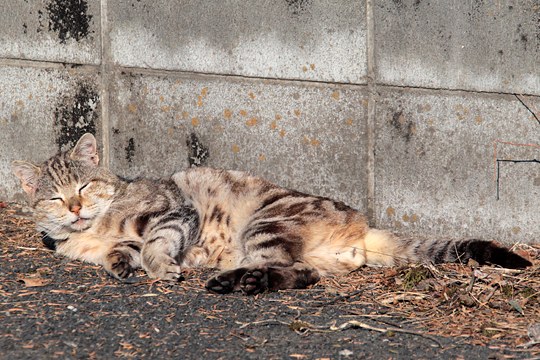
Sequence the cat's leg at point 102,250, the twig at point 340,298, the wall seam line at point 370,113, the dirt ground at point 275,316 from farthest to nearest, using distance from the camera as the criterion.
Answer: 1. the wall seam line at point 370,113
2. the cat's leg at point 102,250
3. the twig at point 340,298
4. the dirt ground at point 275,316

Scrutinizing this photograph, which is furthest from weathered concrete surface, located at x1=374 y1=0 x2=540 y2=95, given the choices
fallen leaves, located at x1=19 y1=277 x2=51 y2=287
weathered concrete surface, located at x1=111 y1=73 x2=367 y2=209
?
fallen leaves, located at x1=19 y1=277 x2=51 y2=287

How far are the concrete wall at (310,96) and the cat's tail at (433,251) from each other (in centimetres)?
63

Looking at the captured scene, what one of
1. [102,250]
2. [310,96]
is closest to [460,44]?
[310,96]

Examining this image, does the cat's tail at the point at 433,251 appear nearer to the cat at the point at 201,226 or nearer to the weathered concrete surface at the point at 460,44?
the cat at the point at 201,226

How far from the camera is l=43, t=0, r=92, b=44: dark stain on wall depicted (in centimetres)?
497

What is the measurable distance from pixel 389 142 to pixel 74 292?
8.05ft

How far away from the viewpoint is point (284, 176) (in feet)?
17.0

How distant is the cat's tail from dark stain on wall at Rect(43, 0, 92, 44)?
2.39 metres

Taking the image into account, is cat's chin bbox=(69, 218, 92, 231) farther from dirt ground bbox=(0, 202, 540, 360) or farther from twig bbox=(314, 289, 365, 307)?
twig bbox=(314, 289, 365, 307)

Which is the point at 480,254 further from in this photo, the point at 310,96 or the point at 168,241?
the point at 168,241

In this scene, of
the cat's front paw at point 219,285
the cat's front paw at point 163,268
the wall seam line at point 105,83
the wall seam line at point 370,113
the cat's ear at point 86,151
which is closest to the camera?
the cat's front paw at point 219,285

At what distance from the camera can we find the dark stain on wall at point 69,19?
497 centimetres

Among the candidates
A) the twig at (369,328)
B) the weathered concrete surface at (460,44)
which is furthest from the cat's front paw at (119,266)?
the weathered concrete surface at (460,44)

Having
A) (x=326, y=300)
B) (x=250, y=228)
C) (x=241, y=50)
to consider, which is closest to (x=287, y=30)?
(x=241, y=50)
